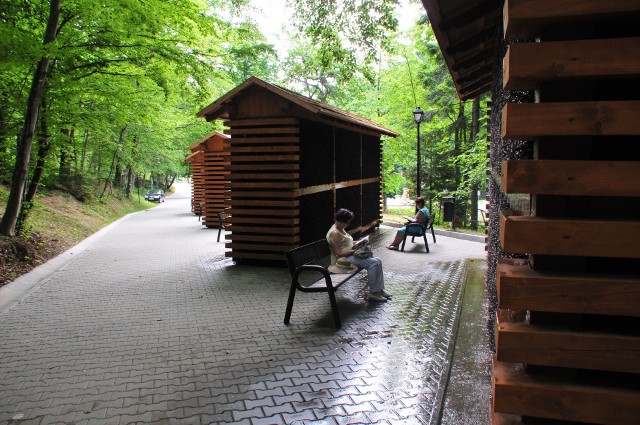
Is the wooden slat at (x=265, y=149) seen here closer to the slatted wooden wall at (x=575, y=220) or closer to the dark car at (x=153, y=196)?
the slatted wooden wall at (x=575, y=220)

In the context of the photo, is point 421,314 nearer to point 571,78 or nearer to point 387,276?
point 387,276

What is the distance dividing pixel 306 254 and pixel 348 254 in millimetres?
678

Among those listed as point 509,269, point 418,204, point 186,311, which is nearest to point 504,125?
point 509,269

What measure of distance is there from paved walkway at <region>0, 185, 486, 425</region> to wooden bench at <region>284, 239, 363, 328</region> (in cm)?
34

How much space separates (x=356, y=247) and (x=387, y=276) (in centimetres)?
228

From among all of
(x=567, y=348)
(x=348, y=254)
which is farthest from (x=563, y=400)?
(x=348, y=254)

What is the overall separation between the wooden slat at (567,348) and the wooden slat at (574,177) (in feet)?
2.06

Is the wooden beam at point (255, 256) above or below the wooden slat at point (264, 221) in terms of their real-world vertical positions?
below

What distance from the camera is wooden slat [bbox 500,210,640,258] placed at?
194 cm

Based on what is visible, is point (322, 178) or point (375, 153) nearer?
point (322, 178)

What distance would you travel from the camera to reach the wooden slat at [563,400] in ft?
6.54

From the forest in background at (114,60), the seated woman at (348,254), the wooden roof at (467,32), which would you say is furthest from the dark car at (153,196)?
the wooden roof at (467,32)

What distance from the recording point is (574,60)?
195cm

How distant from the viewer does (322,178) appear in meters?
12.2
